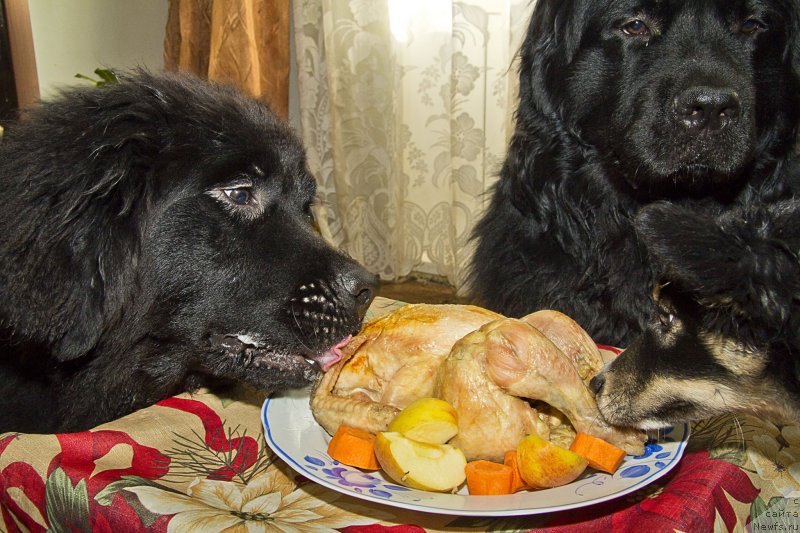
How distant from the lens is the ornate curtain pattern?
4.08 m

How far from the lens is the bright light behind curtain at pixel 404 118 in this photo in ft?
14.0

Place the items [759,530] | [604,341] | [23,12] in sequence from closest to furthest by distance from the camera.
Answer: [759,530] → [604,341] → [23,12]

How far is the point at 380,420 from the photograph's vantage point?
127cm

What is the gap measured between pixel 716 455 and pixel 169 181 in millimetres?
1224

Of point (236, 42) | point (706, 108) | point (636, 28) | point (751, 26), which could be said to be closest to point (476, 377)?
point (706, 108)

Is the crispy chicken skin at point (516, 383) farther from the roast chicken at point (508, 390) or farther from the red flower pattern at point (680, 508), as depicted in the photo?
the red flower pattern at point (680, 508)

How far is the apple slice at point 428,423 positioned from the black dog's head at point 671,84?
1.04 metres

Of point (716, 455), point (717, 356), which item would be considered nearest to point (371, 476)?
point (716, 455)

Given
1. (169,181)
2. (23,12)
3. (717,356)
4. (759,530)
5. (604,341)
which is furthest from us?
(23,12)

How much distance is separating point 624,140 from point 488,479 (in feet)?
3.80

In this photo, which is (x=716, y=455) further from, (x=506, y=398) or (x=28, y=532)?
(x=28, y=532)

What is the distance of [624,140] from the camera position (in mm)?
1962

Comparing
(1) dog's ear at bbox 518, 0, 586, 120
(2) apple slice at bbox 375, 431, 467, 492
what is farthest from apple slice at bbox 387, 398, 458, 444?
(1) dog's ear at bbox 518, 0, 586, 120

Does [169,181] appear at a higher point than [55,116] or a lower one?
lower
